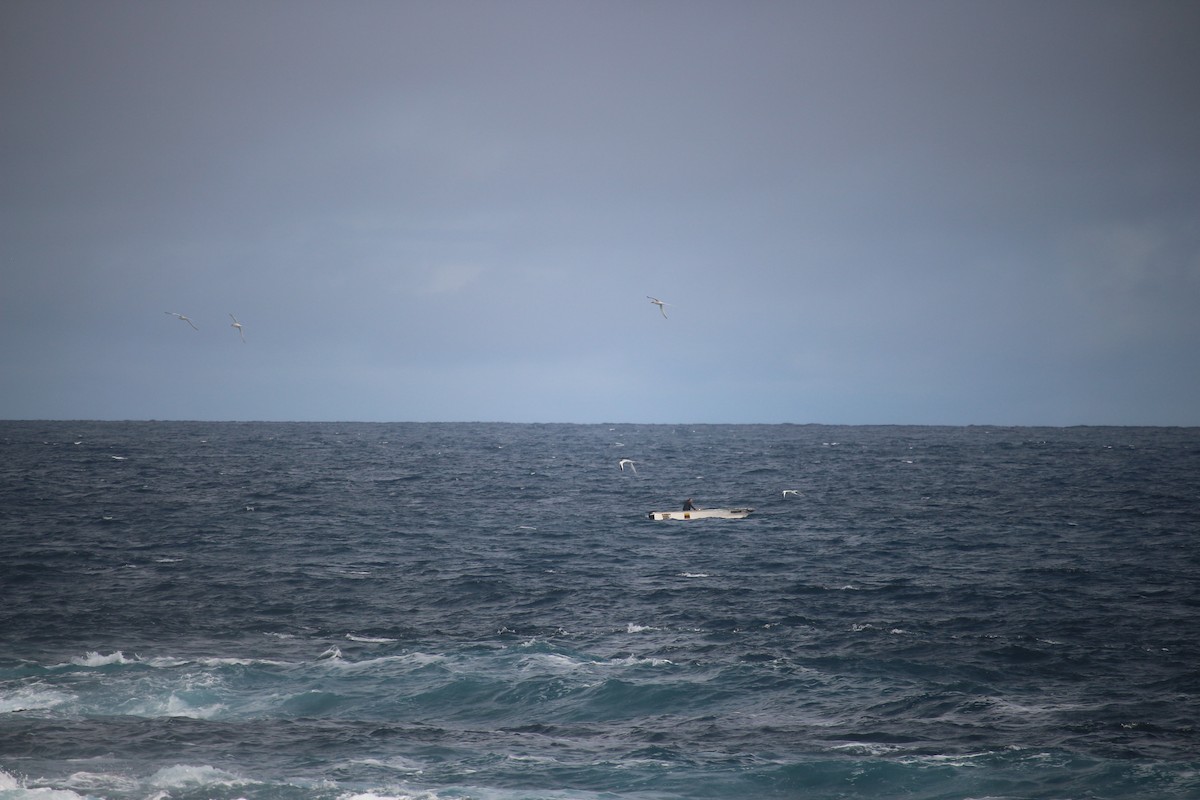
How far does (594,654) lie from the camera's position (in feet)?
128

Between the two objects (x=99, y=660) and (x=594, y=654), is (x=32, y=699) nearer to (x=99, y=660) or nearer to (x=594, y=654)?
(x=99, y=660)

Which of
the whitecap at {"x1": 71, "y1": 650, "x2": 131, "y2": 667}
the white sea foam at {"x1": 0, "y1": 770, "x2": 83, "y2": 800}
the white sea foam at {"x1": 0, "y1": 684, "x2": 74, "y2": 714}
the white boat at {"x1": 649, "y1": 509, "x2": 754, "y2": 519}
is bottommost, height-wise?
the white sea foam at {"x1": 0, "y1": 770, "x2": 83, "y2": 800}

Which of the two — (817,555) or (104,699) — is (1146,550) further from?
(104,699)

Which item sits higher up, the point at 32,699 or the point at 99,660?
the point at 99,660

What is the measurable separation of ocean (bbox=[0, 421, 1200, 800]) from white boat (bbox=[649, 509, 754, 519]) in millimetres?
651

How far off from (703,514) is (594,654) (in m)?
40.0

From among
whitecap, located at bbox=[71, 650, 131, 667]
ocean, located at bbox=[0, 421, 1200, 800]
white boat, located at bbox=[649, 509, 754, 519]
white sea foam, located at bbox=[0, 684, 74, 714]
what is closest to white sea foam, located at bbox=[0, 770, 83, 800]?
ocean, located at bbox=[0, 421, 1200, 800]

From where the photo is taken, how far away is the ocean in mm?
28297

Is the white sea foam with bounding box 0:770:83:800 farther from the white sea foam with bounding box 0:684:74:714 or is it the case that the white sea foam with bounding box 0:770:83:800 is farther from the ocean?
the white sea foam with bounding box 0:684:74:714

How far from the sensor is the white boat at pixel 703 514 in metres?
77.3

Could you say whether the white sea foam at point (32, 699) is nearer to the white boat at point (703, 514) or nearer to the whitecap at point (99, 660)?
the whitecap at point (99, 660)

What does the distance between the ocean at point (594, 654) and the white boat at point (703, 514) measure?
25.6 inches

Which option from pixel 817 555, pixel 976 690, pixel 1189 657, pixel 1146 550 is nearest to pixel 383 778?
pixel 976 690

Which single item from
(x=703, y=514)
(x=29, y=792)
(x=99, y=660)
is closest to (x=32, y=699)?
(x=99, y=660)
